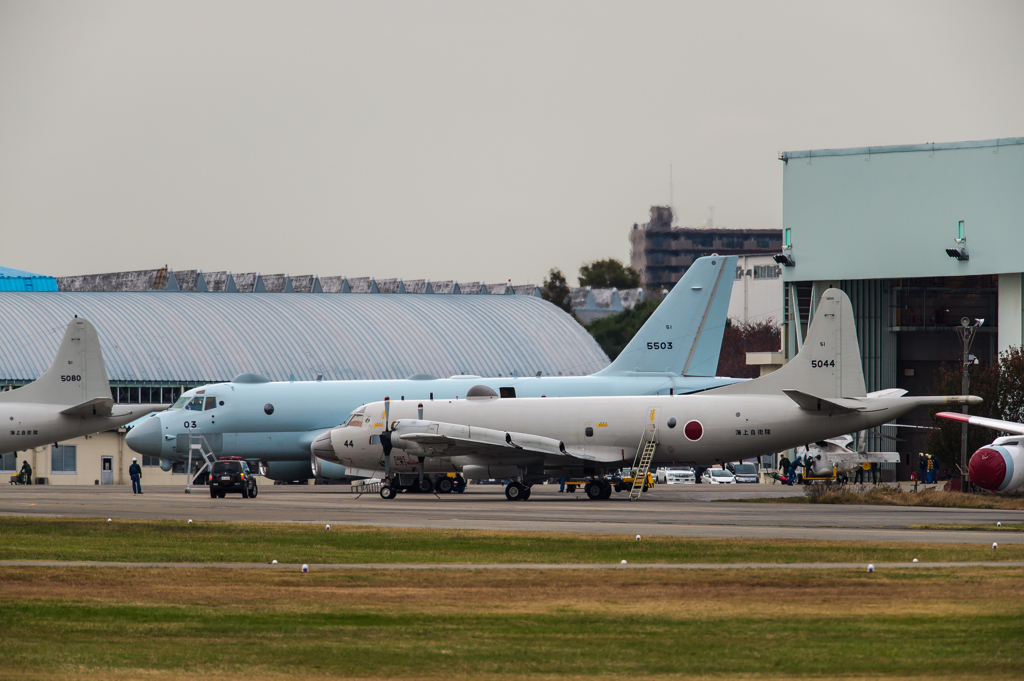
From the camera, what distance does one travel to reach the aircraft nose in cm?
5728

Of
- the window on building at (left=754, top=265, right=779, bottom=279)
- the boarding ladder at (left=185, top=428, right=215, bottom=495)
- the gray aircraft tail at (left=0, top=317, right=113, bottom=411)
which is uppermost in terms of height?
the window on building at (left=754, top=265, right=779, bottom=279)

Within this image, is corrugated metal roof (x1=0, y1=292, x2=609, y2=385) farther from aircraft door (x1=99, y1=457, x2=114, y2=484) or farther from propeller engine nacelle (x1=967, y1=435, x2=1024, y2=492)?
propeller engine nacelle (x1=967, y1=435, x2=1024, y2=492)

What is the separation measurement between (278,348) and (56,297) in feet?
50.5

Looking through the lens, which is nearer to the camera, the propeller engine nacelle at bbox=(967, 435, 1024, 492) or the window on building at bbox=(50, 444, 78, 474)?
the propeller engine nacelle at bbox=(967, 435, 1024, 492)

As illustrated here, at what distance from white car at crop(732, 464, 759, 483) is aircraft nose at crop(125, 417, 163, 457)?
35935mm

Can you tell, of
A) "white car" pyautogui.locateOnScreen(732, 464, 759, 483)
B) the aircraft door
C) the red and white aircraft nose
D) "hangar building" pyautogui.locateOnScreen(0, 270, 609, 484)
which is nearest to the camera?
the red and white aircraft nose

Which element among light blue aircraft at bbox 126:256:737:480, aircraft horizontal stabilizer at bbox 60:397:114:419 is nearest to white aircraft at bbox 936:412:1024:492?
light blue aircraft at bbox 126:256:737:480

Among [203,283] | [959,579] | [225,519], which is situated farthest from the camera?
[203,283]

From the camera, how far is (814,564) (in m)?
21.2

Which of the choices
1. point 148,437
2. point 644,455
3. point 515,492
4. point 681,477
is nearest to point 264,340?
point 148,437

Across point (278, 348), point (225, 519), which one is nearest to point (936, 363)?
point (278, 348)

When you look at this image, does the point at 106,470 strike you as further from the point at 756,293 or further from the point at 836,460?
the point at 756,293

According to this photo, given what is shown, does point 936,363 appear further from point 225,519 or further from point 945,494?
point 225,519

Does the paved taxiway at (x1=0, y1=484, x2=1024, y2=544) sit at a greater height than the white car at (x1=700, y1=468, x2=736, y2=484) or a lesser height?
greater
